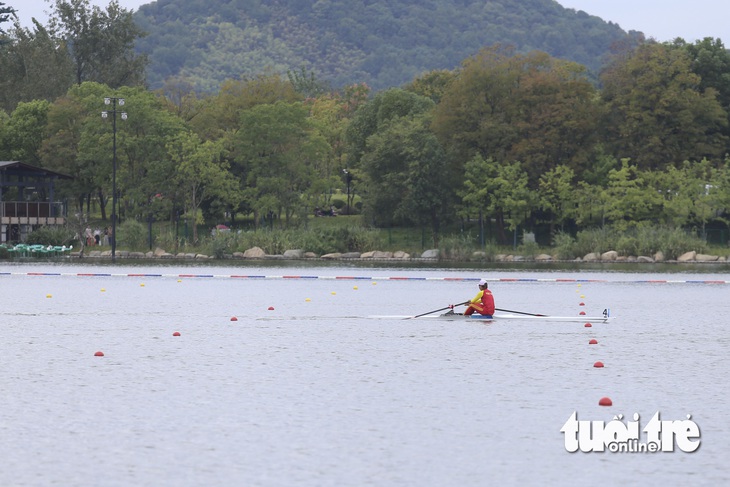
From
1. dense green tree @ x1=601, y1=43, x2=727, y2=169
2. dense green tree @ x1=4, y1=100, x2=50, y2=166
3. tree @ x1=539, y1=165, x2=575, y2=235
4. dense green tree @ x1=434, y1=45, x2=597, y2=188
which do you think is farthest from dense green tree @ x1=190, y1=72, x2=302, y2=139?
dense green tree @ x1=601, y1=43, x2=727, y2=169

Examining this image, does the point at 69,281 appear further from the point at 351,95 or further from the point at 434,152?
the point at 351,95

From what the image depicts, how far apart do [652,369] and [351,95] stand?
142m

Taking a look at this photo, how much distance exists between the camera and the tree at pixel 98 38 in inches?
5861

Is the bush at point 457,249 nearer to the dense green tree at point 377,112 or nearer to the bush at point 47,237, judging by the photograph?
the dense green tree at point 377,112

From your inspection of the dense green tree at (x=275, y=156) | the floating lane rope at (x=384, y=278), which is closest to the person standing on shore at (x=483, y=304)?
the floating lane rope at (x=384, y=278)

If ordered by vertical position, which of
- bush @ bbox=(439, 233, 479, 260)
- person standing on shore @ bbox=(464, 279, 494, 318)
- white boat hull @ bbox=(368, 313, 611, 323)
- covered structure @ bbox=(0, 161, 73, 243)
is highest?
covered structure @ bbox=(0, 161, 73, 243)

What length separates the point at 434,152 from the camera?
329 feet

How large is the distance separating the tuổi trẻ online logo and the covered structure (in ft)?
293

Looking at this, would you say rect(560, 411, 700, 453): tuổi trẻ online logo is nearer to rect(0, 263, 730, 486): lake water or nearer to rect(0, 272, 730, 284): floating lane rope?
rect(0, 263, 730, 486): lake water

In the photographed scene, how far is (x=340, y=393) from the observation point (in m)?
22.5

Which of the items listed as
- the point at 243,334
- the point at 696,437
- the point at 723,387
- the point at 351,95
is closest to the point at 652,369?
the point at 723,387

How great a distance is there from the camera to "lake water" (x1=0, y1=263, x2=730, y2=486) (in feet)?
52.5

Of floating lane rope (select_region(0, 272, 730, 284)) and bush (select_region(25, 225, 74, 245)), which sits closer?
floating lane rope (select_region(0, 272, 730, 284))

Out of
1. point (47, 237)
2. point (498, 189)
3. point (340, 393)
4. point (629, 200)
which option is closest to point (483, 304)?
point (340, 393)
